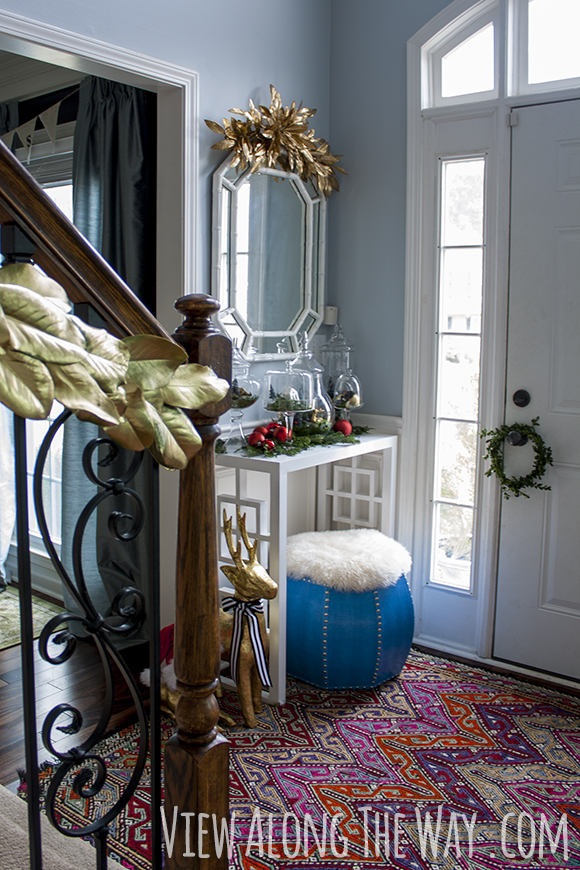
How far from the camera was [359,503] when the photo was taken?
329 cm

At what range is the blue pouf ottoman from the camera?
252 centimetres

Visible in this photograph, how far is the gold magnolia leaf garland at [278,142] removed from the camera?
2654mm

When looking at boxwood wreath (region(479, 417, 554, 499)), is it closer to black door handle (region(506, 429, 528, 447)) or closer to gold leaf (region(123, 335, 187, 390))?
black door handle (region(506, 429, 528, 447))

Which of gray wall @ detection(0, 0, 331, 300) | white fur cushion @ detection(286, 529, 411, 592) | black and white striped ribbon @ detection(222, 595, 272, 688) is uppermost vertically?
gray wall @ detection(0, 0, 331, 300)

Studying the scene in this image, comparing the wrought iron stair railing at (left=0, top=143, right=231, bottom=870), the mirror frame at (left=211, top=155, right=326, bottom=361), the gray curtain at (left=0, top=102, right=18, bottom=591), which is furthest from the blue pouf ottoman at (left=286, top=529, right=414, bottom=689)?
the gray curtain at (left=0, top=102, right=18, bottom=591)

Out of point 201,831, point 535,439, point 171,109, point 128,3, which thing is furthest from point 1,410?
point 201,831

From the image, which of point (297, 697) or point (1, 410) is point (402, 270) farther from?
point (1, 410)

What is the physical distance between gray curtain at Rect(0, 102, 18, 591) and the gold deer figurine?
1700 mm

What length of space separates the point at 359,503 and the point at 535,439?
0.89 metres

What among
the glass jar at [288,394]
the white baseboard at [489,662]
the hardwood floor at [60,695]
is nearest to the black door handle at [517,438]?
the glass jar at [288,394]

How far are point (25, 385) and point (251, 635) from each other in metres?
2.01

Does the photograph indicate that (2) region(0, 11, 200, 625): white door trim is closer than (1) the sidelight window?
Yes

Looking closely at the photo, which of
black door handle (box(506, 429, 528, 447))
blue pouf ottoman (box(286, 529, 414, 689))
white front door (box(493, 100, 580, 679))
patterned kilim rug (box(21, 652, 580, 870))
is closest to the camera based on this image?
patterned kilim rug (box(21, 652, 580, 870))

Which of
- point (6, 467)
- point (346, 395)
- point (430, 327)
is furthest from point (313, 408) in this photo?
point (6, 467)
